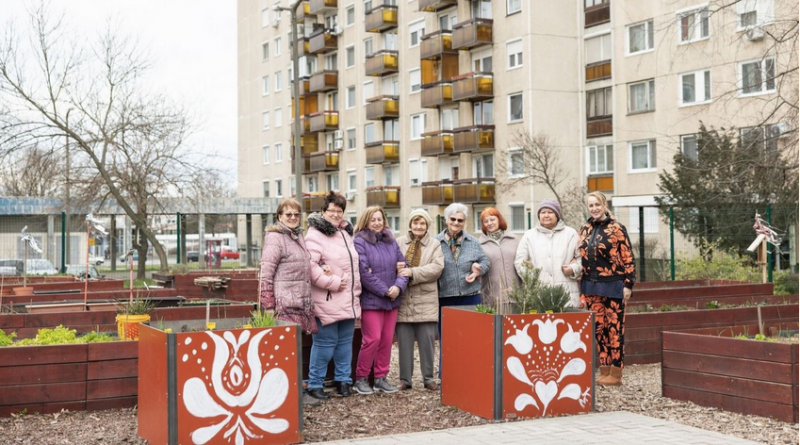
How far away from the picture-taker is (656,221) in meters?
24.7

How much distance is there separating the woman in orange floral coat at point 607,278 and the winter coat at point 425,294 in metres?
1.52

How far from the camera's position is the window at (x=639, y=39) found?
39.8 meters

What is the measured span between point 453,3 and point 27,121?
24.8 m

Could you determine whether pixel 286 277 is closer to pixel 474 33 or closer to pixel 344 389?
pixel 344 389

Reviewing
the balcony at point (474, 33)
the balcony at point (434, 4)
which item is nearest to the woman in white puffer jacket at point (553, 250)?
the balcony at point (474, 33)

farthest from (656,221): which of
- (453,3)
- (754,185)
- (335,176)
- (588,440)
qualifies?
(335,176)

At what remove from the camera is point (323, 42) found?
6028 centimetres

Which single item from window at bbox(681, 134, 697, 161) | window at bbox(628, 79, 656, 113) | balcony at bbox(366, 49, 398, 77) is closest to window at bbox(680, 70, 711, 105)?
window at bbox(681, 134, 697, 161)

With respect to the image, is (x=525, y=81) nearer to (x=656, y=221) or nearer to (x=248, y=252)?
(x=248, y=252)

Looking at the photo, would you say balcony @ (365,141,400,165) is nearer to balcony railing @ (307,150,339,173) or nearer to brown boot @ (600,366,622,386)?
balcony railing @ (307,150,339,173)

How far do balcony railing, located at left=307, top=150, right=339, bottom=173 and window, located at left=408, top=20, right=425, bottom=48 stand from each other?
10.5m

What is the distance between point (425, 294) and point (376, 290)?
0.63 m

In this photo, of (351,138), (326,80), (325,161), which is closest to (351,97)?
(326,80)

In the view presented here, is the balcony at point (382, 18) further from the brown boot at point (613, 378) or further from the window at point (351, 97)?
the brown boot at point (613, 378)
